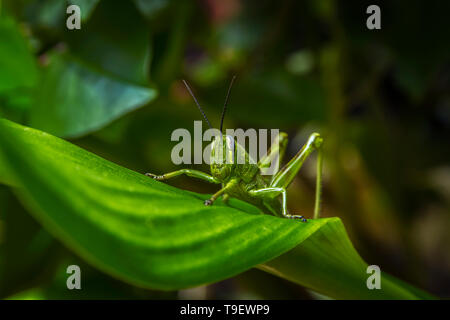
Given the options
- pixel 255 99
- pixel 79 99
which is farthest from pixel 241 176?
pixel 255 99

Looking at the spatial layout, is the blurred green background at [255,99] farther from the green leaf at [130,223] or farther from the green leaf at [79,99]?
the green leaf at [130,223]

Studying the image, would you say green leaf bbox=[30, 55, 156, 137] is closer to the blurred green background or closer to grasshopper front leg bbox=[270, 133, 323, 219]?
the blurred green background

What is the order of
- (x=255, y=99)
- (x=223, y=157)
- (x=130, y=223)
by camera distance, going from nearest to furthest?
A: 1. (x=130, y=223)
2. (x=223, y=157)
3. (x=255, y=99)

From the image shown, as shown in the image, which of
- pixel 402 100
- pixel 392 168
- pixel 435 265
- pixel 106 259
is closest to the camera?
pixel 106 259

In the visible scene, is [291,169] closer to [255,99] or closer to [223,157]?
[223,157]

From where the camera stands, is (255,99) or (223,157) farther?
(255,99)

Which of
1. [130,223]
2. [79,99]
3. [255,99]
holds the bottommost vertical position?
[130,223]
